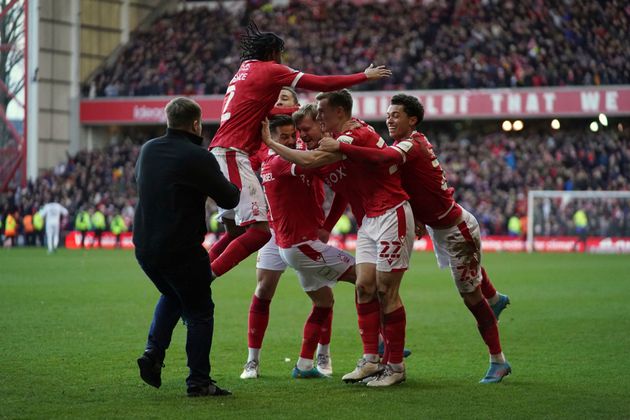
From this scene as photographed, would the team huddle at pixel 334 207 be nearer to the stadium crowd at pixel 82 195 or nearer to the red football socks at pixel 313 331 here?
the red football socks at pixel 313 331

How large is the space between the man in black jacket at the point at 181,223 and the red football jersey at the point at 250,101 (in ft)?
3.75

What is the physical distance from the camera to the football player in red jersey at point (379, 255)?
7.93 m

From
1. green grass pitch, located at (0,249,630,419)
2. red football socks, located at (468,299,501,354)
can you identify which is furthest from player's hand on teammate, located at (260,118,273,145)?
red football socks, located at (468,299,501,354)

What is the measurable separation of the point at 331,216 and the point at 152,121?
35256 millimetres

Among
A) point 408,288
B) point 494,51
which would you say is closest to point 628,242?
point 494,51

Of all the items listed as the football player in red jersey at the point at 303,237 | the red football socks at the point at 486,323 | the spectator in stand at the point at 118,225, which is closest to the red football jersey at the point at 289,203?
the football player in red jersey at the point at 303,237

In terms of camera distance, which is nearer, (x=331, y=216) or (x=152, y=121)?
(x=331, y=216)

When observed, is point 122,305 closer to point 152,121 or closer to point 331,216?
point 331,216

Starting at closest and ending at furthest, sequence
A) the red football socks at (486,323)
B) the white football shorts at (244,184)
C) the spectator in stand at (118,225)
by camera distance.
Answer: the red football socks at (486,323)
the white football shorts at (244,184)
the spectator in stand at (118,225)

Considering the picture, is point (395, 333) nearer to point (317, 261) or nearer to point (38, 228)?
point (317, 261)

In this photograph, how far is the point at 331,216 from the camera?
894cm

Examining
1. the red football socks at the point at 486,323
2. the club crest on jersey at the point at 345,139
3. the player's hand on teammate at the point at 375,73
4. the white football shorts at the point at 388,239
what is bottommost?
the red football socks at the point at 486,323

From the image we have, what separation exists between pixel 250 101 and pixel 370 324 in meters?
2.03

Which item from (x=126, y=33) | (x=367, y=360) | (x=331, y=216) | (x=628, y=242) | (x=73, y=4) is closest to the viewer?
(x=367, y=360)
